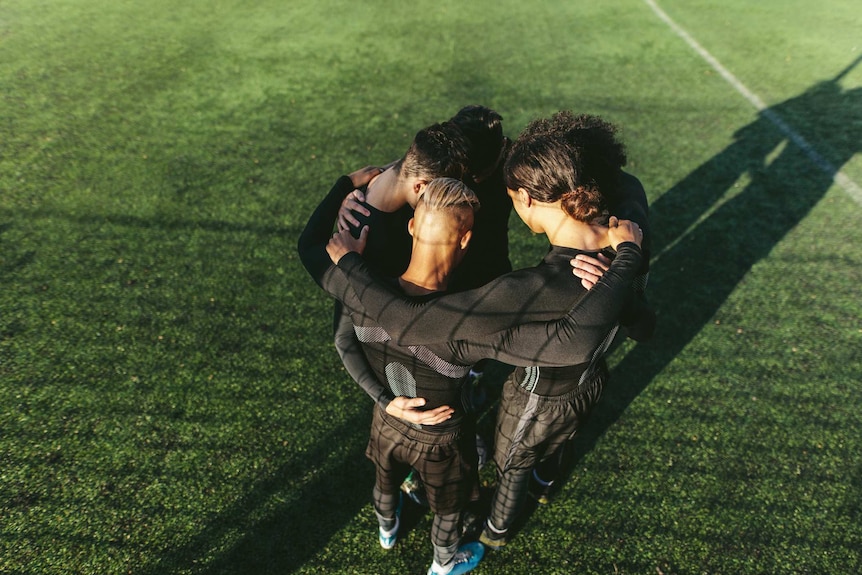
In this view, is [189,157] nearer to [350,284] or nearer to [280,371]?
[280,371]

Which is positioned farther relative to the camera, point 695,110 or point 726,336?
point 695,110

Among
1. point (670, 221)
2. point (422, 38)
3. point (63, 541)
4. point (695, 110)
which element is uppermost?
point (422, 38)

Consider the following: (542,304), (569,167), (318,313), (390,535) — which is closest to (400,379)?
(542,304)

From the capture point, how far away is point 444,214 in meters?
1.86

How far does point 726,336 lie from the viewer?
404 centimetres

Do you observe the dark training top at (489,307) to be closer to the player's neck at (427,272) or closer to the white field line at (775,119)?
the player's neck at (427,272)

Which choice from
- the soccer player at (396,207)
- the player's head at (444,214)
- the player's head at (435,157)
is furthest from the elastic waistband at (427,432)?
the player's head at (435,157)

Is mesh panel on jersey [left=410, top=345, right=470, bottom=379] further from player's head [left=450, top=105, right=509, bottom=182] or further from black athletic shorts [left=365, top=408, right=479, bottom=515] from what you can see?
player's head [left=450, top=105, right=509, bottom=182]

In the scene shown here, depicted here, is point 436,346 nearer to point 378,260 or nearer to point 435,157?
point 378,260

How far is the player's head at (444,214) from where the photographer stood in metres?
1.87

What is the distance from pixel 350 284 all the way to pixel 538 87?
6327mm

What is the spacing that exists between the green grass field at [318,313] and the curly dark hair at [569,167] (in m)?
1.91

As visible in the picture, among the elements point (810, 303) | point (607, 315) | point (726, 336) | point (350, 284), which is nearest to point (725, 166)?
point (810, 303)

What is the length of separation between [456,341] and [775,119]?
22.2ft
